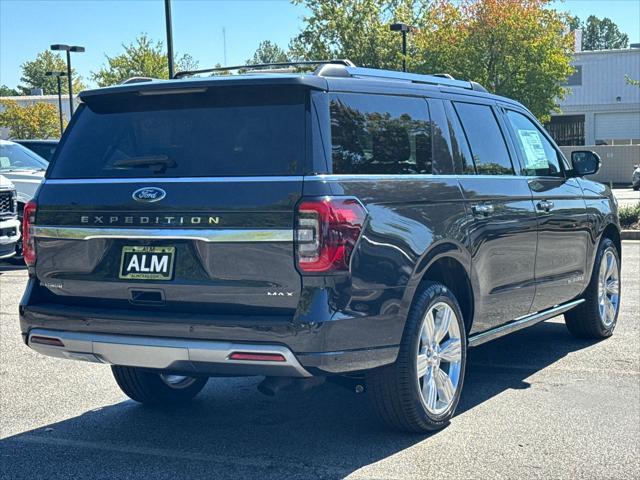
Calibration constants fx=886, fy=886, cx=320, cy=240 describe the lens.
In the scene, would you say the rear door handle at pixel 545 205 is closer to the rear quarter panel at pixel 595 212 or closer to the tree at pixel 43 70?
the rear quarter panel at pixel 595 212

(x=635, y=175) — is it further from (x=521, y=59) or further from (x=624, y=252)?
(x=624, y=252)

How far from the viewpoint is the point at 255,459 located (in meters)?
4.65

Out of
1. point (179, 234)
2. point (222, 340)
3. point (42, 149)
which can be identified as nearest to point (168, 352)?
point (222, 340)

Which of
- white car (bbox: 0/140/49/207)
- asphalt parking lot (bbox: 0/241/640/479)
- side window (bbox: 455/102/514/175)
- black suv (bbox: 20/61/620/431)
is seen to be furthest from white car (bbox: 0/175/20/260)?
side window (bbox: 455/102/514/175)

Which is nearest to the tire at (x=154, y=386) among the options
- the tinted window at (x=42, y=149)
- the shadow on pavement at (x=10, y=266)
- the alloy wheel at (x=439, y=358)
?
the alloy wheel at (x=439, y=358)

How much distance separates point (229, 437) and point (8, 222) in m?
8.23

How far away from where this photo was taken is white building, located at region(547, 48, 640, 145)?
49.1 metres

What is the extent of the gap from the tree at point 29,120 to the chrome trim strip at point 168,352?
208ft

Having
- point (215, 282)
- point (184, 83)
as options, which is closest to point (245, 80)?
point (184, 83)

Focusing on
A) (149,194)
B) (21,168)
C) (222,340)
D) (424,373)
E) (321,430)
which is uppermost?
(149,194)

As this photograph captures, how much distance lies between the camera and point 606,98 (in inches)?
1962

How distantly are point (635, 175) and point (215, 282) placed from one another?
3004 centimetres

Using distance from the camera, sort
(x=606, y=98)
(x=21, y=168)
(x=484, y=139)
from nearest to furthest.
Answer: (x=484, y=139)
(x=21, y=168)
(x=606, y=98)

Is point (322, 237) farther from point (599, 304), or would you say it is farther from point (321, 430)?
point (599, 304)
